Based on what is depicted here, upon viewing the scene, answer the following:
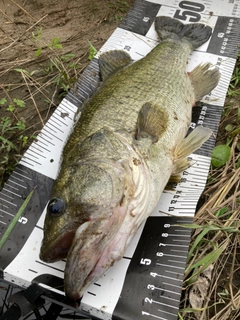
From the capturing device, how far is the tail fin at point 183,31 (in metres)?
3.77

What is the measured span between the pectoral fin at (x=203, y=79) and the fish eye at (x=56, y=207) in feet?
5.42

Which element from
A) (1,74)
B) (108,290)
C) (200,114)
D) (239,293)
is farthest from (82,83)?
(239,293)

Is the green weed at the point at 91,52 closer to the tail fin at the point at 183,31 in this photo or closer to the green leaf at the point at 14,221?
the tail fin at the point at 183,31

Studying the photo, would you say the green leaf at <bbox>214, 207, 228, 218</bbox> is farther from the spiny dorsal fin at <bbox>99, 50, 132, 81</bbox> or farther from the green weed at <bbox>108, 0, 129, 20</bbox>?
the green weed at <bbox>108, 0, 129, 20</bbox>

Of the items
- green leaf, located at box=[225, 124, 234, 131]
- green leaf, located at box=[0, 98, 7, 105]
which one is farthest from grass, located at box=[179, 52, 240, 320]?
green leaf, located at box=[0, 98, 7, 105]

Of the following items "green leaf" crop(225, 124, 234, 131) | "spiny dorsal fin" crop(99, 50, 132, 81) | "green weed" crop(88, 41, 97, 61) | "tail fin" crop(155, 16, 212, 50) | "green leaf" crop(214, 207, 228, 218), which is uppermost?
"tail fin" crop(155, 16, 212, 50)

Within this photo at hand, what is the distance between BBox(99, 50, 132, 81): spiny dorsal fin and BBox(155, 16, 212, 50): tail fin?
500 mm

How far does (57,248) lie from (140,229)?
713mm

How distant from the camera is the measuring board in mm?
2451

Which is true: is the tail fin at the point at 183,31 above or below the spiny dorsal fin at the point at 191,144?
above

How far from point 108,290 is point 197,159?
48.4 inches

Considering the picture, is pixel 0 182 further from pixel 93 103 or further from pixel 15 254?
pixel 93 103

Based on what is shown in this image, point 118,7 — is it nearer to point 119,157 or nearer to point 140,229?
point 119,157

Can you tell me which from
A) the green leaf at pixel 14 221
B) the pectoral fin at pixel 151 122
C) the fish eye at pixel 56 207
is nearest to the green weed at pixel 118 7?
the pectoral fin at pixel 151 122
